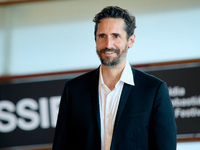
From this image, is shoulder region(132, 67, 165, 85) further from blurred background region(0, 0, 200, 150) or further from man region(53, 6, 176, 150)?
blurred background region(0, 0, 200, 150)

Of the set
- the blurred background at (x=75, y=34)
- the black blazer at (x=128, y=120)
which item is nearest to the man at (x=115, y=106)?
the black blazer at (x=128, y=120)

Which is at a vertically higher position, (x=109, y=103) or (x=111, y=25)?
(x=111, y=25)

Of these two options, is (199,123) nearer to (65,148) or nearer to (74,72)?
(74,72)

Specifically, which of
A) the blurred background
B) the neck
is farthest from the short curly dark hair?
the blurred background

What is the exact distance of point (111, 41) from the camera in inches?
46.4

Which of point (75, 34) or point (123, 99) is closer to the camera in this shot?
point (123, 99)

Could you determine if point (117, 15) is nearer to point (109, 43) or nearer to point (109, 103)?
point (109, 43)

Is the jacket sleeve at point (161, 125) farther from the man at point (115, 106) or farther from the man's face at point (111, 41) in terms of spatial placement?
the man's face at point (111, 41)

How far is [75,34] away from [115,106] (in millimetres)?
2272

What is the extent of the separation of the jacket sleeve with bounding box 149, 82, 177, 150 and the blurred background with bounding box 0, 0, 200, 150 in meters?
2.06

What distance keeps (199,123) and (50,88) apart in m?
1.60

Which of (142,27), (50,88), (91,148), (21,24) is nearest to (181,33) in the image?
(142,27)

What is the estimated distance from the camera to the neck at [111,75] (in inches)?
50.0

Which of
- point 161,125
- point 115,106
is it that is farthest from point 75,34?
point 161,125
